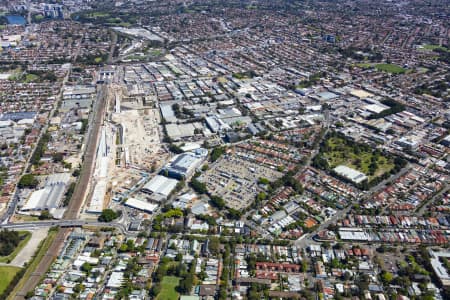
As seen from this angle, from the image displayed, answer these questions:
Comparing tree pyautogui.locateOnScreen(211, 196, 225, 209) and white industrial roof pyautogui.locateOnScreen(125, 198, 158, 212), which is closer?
white industrial roof pyautogui.locateOnScreen(125, 198, 158, 212)

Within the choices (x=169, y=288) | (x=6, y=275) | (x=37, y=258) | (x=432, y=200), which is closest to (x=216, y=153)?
(x=169, y=288)

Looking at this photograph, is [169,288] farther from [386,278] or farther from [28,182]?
[28,182]

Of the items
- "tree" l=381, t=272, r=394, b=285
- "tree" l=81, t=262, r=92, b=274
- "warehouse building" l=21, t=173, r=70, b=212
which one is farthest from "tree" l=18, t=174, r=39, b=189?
"tree" l=381, t=272, r=394, b=285

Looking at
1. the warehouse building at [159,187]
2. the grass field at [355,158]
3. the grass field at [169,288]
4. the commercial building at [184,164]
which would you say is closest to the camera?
the grass field at [169,288]

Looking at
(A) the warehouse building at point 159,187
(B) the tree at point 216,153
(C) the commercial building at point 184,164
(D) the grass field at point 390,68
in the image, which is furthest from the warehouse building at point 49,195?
(D) the grass field at point 390,68

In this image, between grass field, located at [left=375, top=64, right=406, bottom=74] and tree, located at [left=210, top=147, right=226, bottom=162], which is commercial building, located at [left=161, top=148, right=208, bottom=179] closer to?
tree, located at [left=210, top=147, right=226, bottom=162]

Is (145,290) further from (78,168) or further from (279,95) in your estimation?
(279,95)

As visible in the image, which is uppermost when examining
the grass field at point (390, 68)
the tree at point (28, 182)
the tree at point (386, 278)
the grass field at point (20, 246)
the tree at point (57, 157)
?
the grass field at point (390, 68)

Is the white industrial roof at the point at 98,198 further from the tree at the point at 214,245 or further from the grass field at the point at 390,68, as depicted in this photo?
the grass field at the point at 390,68
